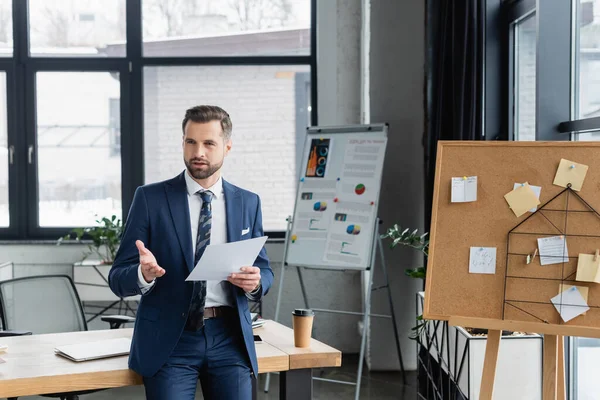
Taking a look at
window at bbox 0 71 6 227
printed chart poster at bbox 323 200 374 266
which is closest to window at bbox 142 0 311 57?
window at bbox 0 71 6 227

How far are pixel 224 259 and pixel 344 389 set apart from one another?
270cm

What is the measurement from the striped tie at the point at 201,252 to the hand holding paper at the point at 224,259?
12cm

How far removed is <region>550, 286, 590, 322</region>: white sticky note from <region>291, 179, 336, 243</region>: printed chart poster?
249 cm

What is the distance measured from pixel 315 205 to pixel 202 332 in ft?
7.85

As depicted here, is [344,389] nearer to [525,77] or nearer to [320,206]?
[320,206]

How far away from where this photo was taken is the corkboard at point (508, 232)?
7.41 feet

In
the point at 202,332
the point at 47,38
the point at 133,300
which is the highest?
the point at 47,38

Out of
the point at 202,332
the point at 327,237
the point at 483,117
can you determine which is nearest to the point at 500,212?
the point at 202,332

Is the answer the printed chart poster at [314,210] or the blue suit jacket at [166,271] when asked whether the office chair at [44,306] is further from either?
the printed chart poster at [314,210]

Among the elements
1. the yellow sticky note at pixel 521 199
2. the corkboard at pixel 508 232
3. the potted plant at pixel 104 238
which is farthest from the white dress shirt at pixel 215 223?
the potted plant at pixel 104 238

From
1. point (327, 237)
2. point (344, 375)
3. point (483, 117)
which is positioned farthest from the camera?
point (344, 375)

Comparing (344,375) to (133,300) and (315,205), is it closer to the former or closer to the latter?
(315,205)

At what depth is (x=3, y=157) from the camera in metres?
5.58

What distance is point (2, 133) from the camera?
18.3ft
